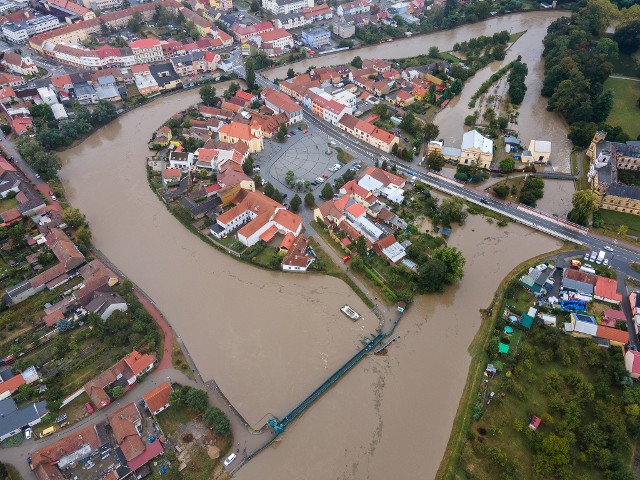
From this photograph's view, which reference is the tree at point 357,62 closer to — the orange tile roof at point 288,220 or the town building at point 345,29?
the town building at point 345,29

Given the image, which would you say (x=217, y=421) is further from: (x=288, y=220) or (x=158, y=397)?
(x=288, y=220)

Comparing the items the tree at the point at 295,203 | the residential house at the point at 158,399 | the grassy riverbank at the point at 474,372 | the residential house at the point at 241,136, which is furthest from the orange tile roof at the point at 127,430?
the residential house at the point at 241,136

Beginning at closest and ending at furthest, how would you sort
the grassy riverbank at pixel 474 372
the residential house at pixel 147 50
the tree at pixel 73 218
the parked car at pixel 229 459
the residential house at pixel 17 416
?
the parked car at pixel 229 459 < the grassy riverbank at pixel 474 372 < the residential house at pixel 17 416 < the tree at pixel 73 218 < the residential house at pixel 147 50

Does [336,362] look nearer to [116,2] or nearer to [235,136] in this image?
[235,136]

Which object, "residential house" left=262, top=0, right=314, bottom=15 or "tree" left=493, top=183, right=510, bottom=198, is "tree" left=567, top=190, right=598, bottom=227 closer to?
"tree" left=493, top=183, right=510, bottom=198

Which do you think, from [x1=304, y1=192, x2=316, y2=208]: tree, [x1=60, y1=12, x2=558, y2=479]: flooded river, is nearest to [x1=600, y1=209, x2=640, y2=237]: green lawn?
[x1=60, y1=12, x2=558, y2=479]: flooded river

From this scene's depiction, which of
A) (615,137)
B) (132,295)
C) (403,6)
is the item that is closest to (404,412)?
(132,295)

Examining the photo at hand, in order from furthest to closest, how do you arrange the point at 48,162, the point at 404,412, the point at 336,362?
1. the point at 48,162
2. the point at 336,362
3. the point at 404,412
